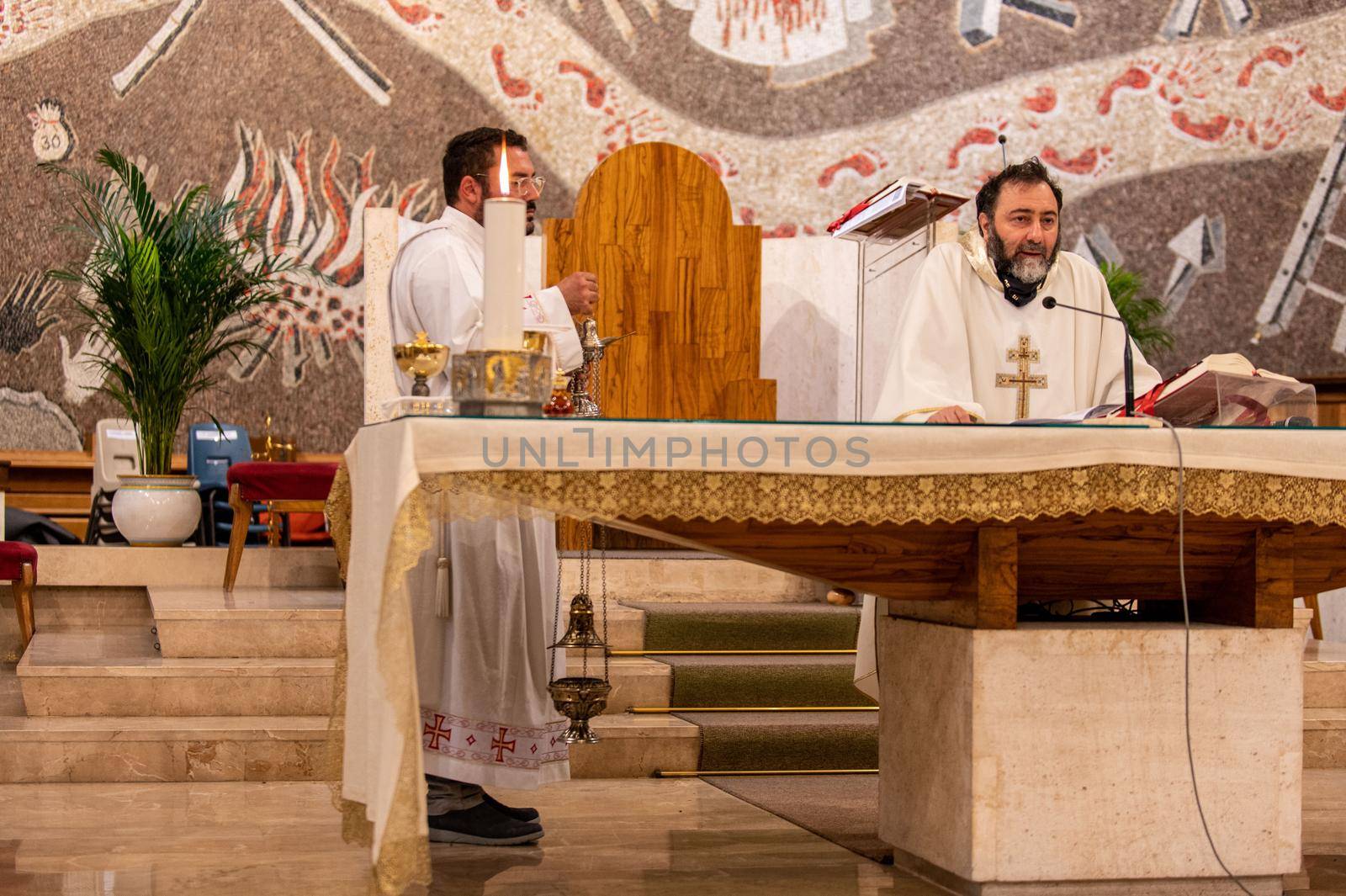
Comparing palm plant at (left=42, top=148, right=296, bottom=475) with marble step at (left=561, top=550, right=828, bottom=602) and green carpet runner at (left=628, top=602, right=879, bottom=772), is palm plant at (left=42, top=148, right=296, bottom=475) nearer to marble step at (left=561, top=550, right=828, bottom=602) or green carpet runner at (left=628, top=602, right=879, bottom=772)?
marble step at (left=561, top=550, right=828, bottom=602)

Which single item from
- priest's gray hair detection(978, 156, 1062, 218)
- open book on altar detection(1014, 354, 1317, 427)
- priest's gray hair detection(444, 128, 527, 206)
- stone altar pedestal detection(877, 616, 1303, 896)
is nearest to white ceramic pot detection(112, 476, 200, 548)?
priest's gray hair detection(444, 128, 527, 206)

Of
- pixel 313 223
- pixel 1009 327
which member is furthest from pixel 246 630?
pixel 313 223

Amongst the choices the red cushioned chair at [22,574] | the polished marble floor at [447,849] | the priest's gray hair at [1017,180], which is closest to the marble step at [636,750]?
the polished marble floor at [447,849]

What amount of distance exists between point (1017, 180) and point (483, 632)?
165cm

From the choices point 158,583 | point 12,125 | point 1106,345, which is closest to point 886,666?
point 1106,345

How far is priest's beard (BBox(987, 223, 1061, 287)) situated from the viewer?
361 cm

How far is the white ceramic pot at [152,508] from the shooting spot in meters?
6.52

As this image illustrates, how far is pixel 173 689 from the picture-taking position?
470 centimetres

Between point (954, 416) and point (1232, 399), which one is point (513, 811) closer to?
point (954, 416)

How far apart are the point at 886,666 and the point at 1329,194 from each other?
7.22 metres

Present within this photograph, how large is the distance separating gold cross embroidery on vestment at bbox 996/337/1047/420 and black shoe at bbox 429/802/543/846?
1.52 m

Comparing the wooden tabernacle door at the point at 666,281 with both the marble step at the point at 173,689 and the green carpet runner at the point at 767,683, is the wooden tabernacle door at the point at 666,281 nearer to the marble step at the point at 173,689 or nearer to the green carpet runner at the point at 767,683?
the green carpet runner at the point at 767,683

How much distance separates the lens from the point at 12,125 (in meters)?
8.50

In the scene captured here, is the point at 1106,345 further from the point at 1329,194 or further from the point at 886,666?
the point at 1329,194
